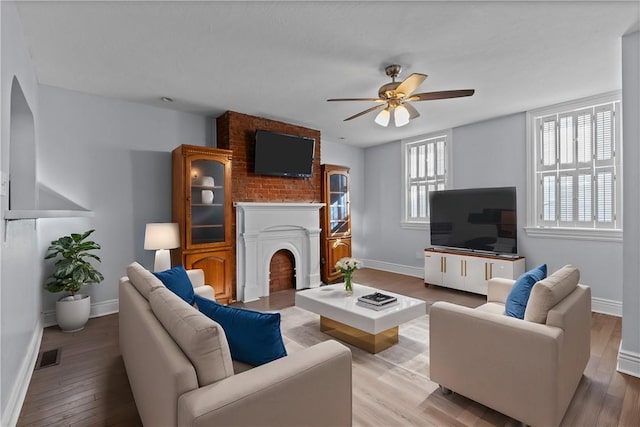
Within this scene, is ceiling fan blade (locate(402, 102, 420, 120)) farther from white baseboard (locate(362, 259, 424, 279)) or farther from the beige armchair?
white baseboard (locate(362, 259, 424, 279))

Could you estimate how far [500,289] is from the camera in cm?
285

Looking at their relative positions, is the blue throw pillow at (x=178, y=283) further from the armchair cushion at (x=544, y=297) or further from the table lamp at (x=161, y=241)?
the armchair cushion at (x=544, y=297)

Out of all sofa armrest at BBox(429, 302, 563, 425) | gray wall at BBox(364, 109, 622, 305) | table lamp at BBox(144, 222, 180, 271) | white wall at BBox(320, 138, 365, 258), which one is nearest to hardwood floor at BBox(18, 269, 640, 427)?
sofa armrest at BBox(429, 302, 563, 425)

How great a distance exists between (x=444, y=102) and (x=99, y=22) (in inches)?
141

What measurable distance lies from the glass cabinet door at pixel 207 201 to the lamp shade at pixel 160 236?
9.4 inches

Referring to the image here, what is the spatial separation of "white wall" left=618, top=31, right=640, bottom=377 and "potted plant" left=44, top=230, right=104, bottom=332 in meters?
4.82

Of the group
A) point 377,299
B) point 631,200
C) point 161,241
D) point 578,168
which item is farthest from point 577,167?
point 161,241

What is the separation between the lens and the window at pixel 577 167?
377 cm

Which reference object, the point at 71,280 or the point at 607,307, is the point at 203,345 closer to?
the point at 71,280

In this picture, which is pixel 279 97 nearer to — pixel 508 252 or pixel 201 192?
pixel 201 192

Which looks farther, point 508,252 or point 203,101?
point 508,252

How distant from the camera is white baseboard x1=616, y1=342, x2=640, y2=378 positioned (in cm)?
238

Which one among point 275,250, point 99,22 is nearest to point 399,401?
point 275,250

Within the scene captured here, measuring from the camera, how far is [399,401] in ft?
6.81
